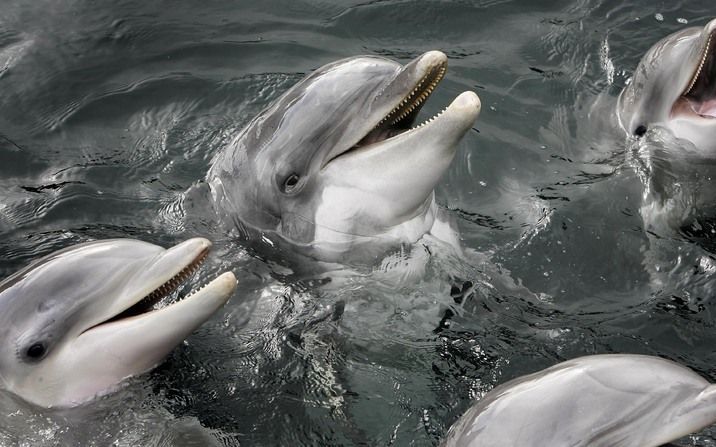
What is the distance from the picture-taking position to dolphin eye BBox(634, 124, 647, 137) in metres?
8.41

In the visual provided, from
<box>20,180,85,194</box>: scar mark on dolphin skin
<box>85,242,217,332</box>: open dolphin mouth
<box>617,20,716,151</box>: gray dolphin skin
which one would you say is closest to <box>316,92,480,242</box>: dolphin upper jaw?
<box>85,242,217,332</box>: open dolphin mouth

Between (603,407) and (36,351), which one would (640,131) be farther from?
(36,351)

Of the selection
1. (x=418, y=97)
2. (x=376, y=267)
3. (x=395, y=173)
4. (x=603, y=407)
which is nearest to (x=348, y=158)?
(x=395, y=173)

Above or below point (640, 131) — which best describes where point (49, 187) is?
below

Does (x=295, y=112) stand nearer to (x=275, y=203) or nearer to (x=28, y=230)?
(x=275, y=203)

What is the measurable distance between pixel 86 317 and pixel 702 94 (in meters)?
5.15

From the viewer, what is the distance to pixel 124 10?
A: 1060 centimetres

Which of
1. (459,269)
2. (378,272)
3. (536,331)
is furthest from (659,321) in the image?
(378,272)

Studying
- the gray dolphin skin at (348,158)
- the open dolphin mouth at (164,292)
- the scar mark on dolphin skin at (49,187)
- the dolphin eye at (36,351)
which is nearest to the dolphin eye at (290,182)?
the gray dolphin skin at (348,158)

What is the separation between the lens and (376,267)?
670 cm

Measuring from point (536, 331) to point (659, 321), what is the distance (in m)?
0.89

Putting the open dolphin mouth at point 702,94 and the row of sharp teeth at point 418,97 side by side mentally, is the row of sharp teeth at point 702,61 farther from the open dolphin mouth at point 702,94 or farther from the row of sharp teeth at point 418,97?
the row of sharp teeth at point 418,97

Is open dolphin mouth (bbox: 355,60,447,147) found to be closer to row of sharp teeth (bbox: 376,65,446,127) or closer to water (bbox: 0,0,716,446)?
row of sharp teeth (bbox: 376,65,446,127)

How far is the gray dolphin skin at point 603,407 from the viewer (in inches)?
174
